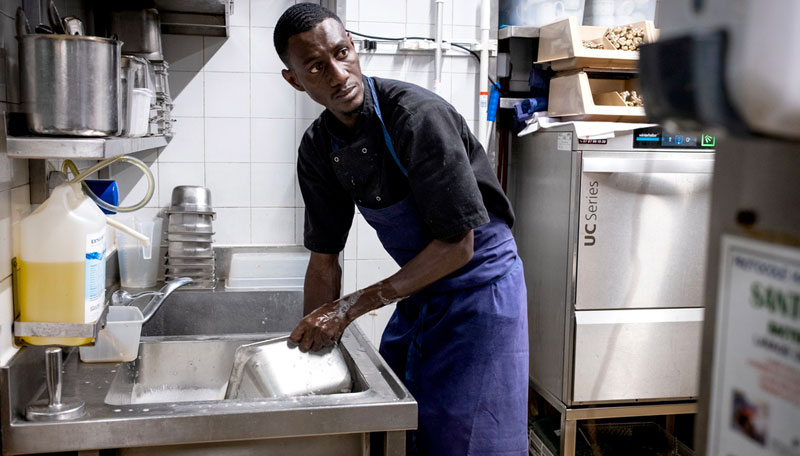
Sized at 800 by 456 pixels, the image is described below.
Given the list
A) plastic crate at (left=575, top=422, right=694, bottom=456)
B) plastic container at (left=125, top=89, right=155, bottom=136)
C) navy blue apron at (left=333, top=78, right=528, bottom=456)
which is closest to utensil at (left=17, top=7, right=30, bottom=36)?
plastic container at (left=125, top=89, right=155, bottom=136)

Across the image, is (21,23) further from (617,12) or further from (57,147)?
(617,12)

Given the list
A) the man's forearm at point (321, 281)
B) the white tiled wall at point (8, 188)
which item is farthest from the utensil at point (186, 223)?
the white tiled wall at point (8, 188)

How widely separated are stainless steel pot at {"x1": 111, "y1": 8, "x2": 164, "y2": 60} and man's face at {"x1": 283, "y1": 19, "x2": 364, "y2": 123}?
770 mm

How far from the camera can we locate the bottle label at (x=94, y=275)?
4.35ft

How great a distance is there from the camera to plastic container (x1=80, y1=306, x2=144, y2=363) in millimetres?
1691

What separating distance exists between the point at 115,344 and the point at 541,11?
214 cm

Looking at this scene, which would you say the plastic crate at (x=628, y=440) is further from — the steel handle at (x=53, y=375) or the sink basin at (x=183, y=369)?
the steel handle at (x=53, y=375)

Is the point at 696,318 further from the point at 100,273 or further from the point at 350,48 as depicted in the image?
the point at 100,273

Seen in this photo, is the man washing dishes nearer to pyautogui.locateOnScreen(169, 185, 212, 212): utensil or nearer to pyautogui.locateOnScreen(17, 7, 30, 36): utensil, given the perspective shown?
pyautogui.locateOnScreen(17, 7, 30, 36): utensil

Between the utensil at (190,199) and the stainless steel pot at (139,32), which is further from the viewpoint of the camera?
the utensil at (190,199)

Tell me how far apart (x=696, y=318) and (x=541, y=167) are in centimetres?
82

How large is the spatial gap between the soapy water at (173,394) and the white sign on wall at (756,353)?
160 cm

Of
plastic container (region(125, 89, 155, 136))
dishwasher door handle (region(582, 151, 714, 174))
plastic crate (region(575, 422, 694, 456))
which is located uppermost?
plastic container (region(125, 89, 155, 136))

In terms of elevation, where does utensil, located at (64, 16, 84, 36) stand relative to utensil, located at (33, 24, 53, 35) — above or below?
above
